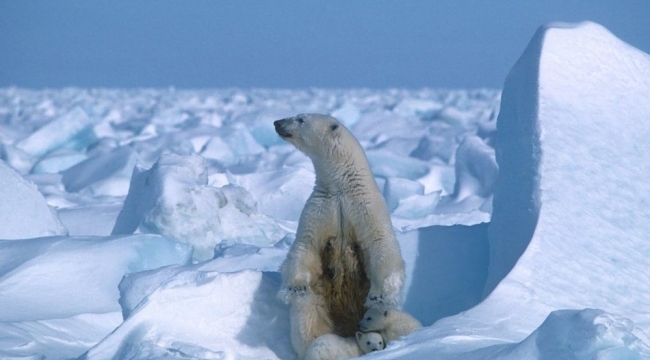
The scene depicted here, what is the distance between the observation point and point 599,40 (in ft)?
11.7

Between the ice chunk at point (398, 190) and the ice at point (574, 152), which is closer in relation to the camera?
the ice at point (574, 152)

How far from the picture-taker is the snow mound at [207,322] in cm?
246

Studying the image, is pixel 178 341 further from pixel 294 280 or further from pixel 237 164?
pixel 237 164

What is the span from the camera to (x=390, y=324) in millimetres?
2525

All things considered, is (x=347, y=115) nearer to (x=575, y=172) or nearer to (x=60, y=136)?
→ (x=60, y=136)

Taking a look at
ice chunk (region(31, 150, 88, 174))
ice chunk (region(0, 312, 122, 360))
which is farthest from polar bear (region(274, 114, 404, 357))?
ice chunk (region(31, 150, 88, 174))

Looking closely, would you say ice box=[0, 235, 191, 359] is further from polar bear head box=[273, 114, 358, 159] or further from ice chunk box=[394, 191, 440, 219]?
ice chunk box=[394, 191, 440, 219]

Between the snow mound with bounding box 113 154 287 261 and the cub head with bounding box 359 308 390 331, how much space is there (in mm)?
2092

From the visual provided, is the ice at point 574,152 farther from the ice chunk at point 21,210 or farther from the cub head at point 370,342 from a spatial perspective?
the ice chunk at point 21,210

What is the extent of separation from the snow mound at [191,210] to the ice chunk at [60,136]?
5.06 metres

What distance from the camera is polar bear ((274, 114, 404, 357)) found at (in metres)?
2.59

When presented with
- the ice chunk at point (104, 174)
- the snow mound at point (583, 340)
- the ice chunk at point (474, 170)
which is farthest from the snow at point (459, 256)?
the ice chunk at point (104, 174)

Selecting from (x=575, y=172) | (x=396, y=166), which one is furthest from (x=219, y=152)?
(x=575, y=172)

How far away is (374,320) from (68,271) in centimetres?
148
